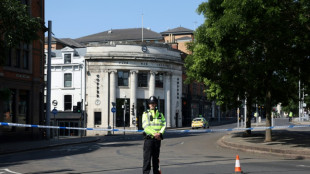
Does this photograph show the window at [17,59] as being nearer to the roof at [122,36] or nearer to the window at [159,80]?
the window at [159,80]

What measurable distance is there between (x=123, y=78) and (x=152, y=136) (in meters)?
46.4

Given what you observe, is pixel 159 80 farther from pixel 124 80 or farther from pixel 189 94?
pixel 189 94

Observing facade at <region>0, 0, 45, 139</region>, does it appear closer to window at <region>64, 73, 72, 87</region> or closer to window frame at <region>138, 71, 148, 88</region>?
window at <region>64, 73, 72, 87</region>

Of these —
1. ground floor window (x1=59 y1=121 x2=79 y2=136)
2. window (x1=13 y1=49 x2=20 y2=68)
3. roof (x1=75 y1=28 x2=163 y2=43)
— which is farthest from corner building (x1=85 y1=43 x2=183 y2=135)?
window (x1=13 y1=49 x2=20 y2=68)

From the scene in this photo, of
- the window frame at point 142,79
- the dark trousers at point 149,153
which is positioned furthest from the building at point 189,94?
the dark trousers at point 149,153

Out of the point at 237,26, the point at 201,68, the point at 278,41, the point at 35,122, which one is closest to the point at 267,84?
the point at 201,68

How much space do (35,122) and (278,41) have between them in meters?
20.2

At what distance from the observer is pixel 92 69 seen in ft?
177

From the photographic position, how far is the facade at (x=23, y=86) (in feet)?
91.1

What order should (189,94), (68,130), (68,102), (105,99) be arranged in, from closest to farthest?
(68,130) < (105,99) < (68,102) < (189,94)

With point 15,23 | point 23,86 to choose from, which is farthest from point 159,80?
point 15,23

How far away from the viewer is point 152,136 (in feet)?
29.3

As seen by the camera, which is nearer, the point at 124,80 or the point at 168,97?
the point at 124,80

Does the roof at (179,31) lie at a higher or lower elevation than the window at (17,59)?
higher
